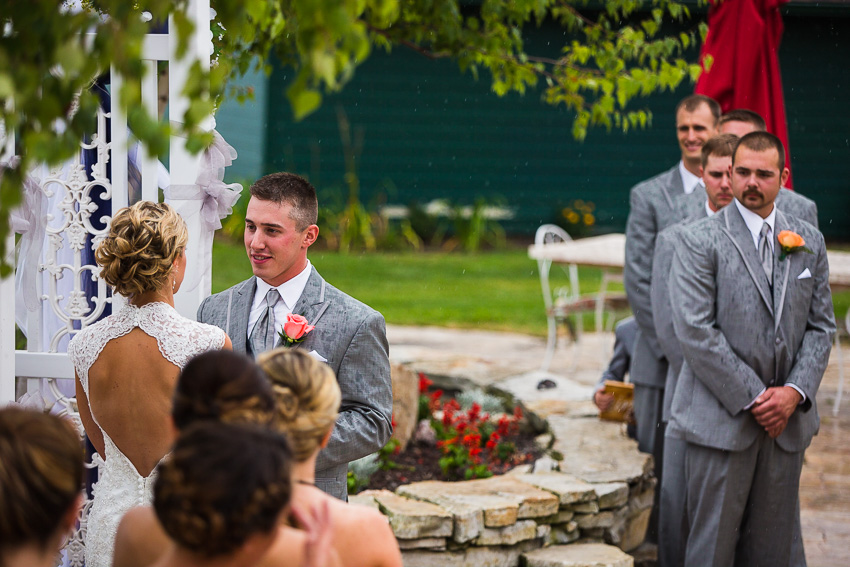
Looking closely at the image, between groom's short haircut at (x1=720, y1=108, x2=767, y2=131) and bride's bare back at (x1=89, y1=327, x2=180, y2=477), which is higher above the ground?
groom's short haircut at (x1=720, y1=108, x2=767, y2=131)

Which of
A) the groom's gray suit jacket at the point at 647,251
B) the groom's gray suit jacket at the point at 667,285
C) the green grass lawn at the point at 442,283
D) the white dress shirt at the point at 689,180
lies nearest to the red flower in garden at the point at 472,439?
the groom's gray suit jacket at the point at 647,251

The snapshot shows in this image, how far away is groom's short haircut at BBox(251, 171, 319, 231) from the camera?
3.12 meters

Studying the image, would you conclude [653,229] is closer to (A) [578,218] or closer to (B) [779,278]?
(B) [779,278]

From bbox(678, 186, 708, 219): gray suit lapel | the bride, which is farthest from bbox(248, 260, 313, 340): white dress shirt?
Answer: bbox(678, 186, 708, 219): gray suit lapel

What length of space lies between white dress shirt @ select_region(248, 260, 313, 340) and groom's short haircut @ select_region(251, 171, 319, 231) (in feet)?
0.60

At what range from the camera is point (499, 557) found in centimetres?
413

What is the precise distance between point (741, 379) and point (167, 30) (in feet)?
9.02

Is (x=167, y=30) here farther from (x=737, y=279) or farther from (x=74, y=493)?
(x=737, y=279)

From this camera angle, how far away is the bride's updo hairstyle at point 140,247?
8.67ft

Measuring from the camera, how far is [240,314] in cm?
315

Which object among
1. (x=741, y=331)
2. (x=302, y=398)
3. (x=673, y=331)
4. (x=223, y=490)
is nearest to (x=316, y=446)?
(x=302, y=398)

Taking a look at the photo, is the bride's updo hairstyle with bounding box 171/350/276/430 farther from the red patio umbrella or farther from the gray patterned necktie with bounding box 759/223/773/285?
the red patio umbrella

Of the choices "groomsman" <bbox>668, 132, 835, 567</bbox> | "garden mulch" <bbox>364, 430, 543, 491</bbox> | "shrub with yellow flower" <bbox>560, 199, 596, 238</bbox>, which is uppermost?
"groomsman" <bbox>668, 132, 835, 567</bbox>

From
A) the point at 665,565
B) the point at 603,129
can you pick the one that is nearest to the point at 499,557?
the point at 665,565
